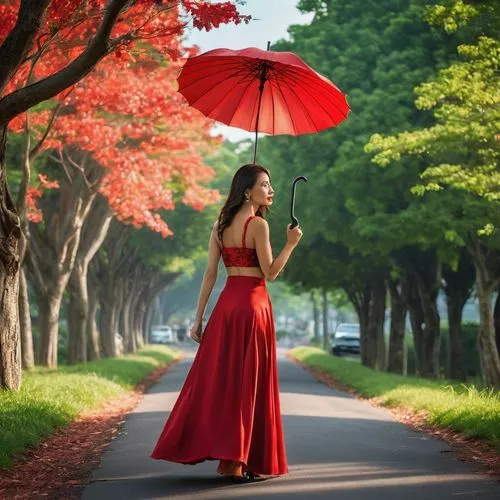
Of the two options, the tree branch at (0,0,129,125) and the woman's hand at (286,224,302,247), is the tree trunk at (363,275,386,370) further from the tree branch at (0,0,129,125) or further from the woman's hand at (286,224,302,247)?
the woman's hand at (286,224,302,247)

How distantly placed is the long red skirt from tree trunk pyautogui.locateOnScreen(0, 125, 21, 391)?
6409 millimetres

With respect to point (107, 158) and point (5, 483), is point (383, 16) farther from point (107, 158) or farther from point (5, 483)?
point (5, 483)

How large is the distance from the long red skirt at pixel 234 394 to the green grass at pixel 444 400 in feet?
10.5

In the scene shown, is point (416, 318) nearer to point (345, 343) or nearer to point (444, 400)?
point (444, 400)

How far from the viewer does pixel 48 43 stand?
13.2 meters

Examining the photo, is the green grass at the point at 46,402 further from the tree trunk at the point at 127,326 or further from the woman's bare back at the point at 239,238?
the tree trunk at the point at 127,326

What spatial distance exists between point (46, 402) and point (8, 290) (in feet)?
5.64

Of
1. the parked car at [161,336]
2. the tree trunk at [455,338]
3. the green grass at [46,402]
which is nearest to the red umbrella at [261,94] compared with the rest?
the green grass at [46,402]

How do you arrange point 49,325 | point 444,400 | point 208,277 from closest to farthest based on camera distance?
point 208,277, point 444,400, point 49,325

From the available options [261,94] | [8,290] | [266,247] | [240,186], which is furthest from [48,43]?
[266,247]

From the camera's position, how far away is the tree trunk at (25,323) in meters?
20.4

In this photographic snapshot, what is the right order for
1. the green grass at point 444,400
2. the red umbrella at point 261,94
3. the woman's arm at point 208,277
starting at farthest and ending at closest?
the green grass at point 444,400, the red umbrella at point 261,94, the woman's arm at point 208,277

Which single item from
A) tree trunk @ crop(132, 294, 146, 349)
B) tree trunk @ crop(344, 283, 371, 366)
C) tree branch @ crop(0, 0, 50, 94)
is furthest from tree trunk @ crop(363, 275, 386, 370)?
tree branch @ crop(0, 0, 50, 94)

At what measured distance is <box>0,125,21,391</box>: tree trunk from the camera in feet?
46.9
